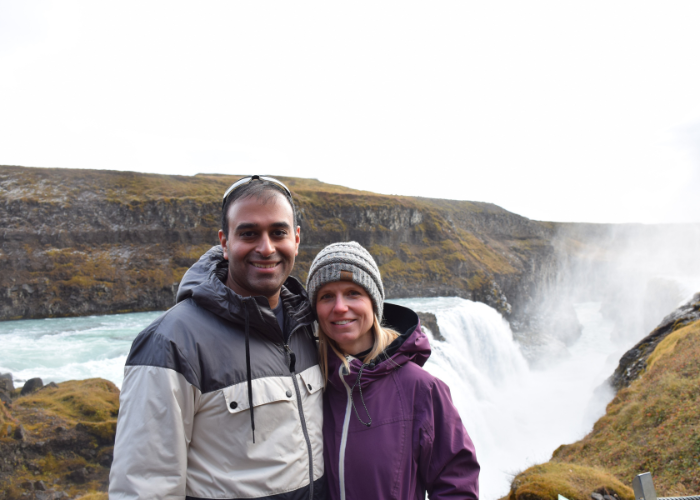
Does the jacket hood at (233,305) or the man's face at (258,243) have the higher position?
the man's face at (258,243)

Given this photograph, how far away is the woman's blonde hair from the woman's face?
4cm

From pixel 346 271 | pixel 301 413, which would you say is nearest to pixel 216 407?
pixel 301 413

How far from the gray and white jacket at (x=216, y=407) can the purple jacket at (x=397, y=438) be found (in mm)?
145

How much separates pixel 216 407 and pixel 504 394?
30643mm

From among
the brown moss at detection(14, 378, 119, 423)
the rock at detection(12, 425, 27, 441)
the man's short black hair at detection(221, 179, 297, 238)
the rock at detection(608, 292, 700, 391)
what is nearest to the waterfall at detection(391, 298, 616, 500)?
the rock at detection(608, 292, 700, 391)

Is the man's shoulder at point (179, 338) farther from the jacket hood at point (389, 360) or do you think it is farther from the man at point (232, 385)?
the jacket hood at point (389, 360)

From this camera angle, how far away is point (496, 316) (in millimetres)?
35438

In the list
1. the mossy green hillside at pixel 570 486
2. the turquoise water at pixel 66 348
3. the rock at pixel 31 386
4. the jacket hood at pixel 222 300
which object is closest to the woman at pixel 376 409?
the jacket hood at pixel 222 300

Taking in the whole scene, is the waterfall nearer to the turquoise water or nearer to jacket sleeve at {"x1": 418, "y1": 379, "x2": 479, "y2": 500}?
jacket sleeve at {"x1": 418, "y1": 379, "x2": 479, "y2": 500}

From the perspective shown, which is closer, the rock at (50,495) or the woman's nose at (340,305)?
the woman's nose at (340,305)

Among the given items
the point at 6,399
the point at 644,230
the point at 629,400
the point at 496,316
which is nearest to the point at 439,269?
the point at 496,316

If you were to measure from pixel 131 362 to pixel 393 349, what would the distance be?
1476 millimetres

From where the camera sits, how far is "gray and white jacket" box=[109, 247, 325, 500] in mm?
1707

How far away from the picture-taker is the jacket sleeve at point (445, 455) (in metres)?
2.14
